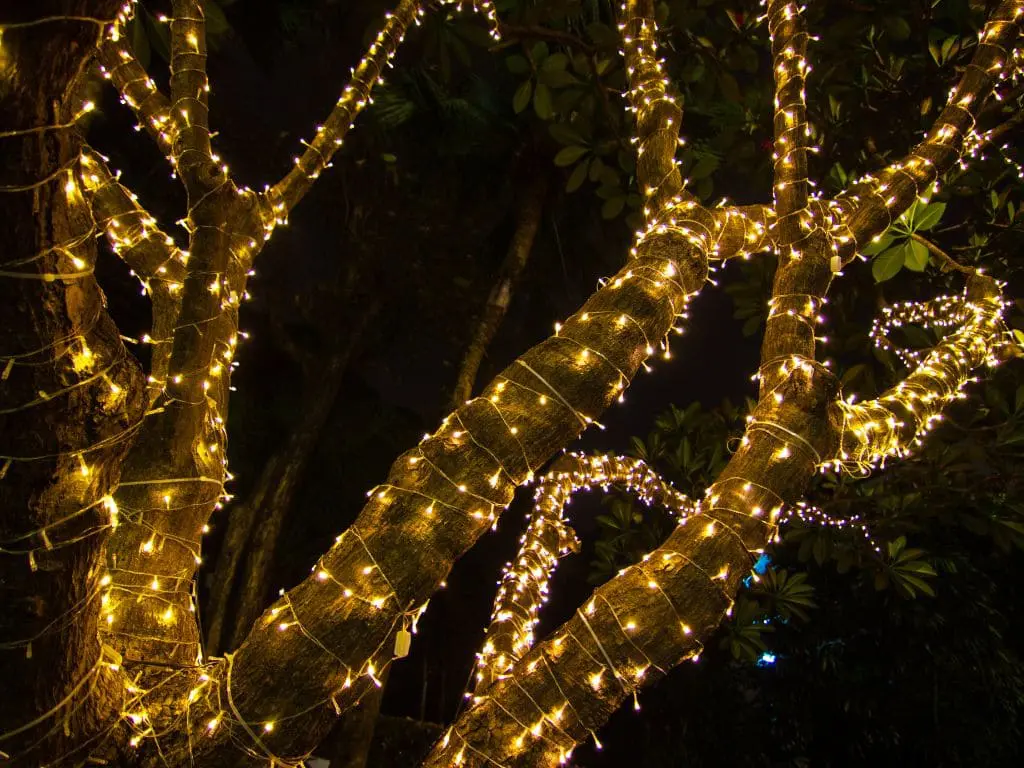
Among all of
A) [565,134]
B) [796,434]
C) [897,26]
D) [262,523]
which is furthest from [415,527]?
[262,523]

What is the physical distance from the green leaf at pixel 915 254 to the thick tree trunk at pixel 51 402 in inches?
95.7

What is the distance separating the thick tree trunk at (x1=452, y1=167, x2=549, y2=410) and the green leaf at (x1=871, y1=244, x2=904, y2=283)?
114 inches

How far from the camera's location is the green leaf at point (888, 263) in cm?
227

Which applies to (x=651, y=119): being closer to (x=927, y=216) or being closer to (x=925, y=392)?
(x=925, y=392)

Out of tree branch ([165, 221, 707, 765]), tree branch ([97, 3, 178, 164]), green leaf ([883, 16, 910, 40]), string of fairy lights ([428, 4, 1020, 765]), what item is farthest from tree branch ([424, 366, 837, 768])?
green leaf ([883, 16, 910, 40])

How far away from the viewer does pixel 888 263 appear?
229 cm

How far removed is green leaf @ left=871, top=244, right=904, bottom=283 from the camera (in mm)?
2268

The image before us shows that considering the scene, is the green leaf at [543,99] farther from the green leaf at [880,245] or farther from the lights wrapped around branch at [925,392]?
the lights wrapped around branch at [925,392]

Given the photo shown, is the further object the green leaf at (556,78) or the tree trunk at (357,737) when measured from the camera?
the tree trunk at (357,737)

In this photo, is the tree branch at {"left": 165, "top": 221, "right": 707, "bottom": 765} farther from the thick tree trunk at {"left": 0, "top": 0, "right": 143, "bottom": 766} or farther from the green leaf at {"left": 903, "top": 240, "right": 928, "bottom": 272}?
the green leaf at {"left": 903, "top": 240, "right": 928, "bottom": 272}

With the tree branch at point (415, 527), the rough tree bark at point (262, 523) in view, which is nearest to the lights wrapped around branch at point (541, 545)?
the tree branch at point (415, 527)

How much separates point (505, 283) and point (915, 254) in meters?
4.19

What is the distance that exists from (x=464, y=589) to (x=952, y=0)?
848cm

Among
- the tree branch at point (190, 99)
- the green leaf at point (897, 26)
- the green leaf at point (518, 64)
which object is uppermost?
the green leaf at point (897, 26)
